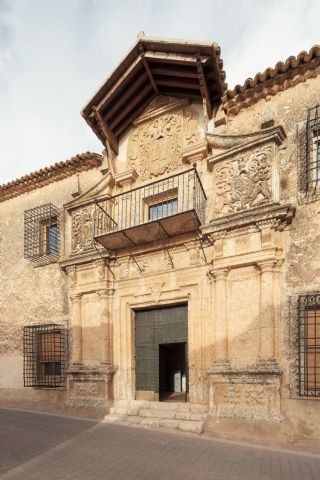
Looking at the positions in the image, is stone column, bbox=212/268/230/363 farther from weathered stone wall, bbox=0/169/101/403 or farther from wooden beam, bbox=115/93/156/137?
wooden beam, bbox=115/93/156/137

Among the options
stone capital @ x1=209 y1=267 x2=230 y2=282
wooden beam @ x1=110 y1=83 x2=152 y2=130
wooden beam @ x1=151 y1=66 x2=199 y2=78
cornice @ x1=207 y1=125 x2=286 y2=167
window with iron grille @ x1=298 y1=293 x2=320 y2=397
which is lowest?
window with iron grille @ x1=298 y1=293 x2=320 y2=397

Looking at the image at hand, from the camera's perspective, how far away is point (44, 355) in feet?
31.3

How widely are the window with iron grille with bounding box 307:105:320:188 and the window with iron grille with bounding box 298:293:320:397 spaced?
207 cm

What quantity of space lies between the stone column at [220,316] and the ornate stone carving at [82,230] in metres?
3.62

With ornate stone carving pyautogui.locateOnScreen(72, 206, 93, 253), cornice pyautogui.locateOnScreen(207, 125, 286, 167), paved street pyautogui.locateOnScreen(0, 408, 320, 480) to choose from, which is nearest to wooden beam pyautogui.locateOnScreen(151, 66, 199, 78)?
cornice pyautogui.locateOnScreen(207, 125, 286, 167)

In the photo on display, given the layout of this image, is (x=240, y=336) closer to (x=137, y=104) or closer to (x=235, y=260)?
(x=235, y=260)

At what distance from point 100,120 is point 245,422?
23.5 feet

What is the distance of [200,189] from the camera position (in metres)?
7.44

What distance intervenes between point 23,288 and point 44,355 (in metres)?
2.02

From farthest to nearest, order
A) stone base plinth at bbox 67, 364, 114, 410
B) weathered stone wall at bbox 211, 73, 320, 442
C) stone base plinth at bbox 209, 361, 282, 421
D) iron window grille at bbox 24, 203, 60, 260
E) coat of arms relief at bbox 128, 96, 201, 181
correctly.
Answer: iron window grille at bbox 24, 203, 60, 260
coat of arms relief at bbox 128, 96, 201, 181
stone base plinth at bbox 67, 364, 114, 410
stone base plinth at bbox 209, 361, 282, 421
weathered stone wall at bbox 211, 73, 320, 442

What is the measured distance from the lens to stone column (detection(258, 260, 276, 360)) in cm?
603

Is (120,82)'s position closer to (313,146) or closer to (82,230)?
(82,230)

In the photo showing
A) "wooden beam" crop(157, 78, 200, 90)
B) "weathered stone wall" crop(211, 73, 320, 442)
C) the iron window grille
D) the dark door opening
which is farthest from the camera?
the dark door opening

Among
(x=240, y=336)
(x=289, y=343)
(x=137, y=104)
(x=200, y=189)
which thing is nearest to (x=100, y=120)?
(x=137, y=104)
